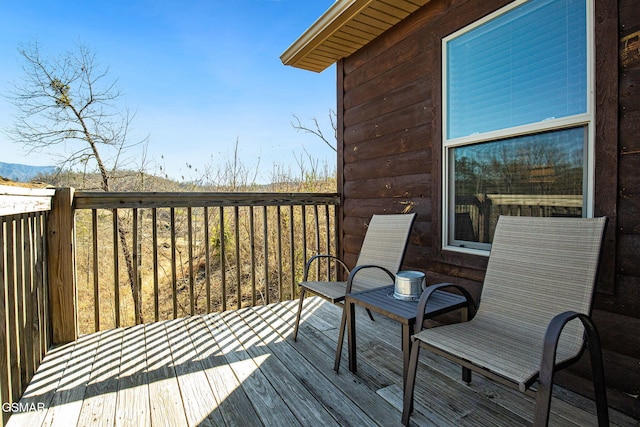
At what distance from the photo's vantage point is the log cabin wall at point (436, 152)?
5.25 ft

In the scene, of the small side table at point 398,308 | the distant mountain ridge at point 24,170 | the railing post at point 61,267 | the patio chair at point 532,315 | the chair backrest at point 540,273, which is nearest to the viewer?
the patio chair at point 532,315

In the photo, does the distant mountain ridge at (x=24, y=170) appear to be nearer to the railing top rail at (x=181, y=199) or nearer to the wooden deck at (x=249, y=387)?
the railing top rail at (x=181, y=199)

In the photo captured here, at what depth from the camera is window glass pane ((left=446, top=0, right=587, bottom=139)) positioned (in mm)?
1818

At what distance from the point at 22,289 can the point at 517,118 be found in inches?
124

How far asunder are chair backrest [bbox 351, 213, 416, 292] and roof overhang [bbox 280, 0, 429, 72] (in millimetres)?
1712

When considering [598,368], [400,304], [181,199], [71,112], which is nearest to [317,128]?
[71,112]

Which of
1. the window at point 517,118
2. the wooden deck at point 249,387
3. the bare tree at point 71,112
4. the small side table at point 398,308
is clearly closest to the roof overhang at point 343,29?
the window at point 517,118

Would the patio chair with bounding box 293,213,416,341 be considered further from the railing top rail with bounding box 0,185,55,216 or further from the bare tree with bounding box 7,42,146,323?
the bare tree with bounding box 7,42,146,323

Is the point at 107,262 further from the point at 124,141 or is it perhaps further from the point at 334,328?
the point at 334,328

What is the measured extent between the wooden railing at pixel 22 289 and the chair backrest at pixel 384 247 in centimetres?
205

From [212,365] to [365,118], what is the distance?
2.66m

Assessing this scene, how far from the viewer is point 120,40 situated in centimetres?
746
